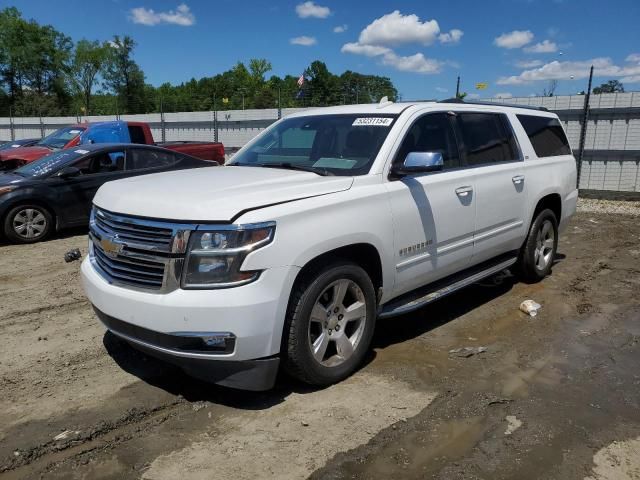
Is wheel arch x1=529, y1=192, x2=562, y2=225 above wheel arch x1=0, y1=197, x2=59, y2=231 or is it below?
above

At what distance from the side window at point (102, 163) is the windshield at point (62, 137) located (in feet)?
15.9

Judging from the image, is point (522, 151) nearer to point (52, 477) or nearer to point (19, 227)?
point (52, 477)

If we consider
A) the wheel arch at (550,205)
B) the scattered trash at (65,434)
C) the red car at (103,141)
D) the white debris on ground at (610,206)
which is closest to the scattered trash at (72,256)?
Result: the scattered trash at (65,434)

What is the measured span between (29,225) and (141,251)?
5.84 metres

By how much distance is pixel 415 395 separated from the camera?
357 cm

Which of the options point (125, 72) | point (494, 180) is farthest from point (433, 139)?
point (125, 72)

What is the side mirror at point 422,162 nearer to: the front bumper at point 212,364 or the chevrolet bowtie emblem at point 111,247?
the front bumper at point 212,364

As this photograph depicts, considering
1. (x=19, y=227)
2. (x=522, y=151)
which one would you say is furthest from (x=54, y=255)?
(x=522, y=151)

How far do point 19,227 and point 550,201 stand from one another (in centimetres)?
741

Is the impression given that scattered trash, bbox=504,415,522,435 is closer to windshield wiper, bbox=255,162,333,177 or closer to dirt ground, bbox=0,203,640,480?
dirt ground, bbox=0,203,640,480

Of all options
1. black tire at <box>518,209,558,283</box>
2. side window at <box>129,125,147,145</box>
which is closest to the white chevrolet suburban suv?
black tire at <box>518,209,558,283</box>

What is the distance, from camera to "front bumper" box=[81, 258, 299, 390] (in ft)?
9.71

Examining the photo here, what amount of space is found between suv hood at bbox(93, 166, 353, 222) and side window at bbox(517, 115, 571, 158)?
3041 millimetres

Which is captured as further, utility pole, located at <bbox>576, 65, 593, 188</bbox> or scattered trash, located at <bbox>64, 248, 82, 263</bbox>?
utility pole, located at <bbox>576, 65, 593, 188</bbox>
